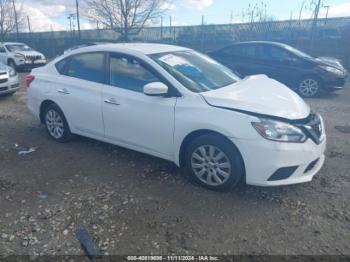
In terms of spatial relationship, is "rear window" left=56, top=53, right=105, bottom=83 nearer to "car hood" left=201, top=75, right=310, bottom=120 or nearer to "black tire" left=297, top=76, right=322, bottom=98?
"car hood" left=201, top=75, right=310, bottom=120

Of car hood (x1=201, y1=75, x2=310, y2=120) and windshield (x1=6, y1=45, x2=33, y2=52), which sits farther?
windshield (x1=6, y1=45, x2=33, y2=52)

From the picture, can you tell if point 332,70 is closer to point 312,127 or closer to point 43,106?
point 312,127

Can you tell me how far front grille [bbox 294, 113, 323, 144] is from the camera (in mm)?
3193

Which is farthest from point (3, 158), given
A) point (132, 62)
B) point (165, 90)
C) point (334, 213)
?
point (334, 213)

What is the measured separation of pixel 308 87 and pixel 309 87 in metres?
0.03

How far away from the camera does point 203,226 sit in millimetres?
2932

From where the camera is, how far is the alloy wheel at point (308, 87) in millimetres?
8758

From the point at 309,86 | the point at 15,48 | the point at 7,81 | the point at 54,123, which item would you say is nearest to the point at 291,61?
the point at 309,86

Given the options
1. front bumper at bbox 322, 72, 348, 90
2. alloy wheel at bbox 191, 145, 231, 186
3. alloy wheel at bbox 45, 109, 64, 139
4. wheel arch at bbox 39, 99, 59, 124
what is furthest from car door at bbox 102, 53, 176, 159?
front bumper at bbox 322, 72, 348, 90

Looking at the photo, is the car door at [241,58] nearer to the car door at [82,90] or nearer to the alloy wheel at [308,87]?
the alloy wheel at [308,87]

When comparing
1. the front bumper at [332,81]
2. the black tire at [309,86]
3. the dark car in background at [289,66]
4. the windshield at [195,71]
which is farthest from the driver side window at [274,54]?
the windshield at [195,71]

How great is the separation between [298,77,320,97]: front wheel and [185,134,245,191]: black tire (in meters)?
6.58

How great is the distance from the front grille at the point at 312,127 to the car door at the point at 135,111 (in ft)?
4.68

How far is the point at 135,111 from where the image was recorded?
3.82 meters
